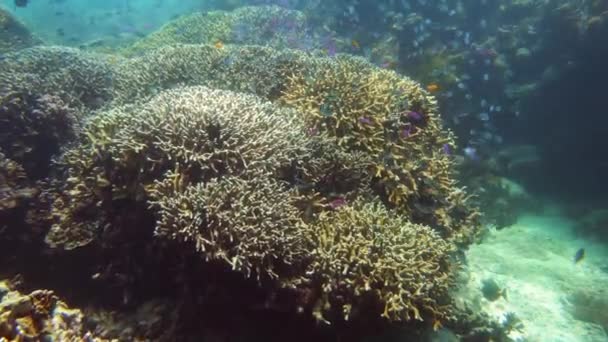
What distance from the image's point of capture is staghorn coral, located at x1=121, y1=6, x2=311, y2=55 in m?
13.7

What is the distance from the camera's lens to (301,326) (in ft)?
13.0

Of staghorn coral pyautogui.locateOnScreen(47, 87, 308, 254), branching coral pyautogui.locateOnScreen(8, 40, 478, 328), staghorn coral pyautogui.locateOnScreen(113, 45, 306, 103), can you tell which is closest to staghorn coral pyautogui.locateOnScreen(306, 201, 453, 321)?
branching coral pyautogui.locateOnScreen(8, 40, 478, 328)

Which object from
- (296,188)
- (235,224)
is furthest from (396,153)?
(235,224)

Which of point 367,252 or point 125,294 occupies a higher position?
point 367,252

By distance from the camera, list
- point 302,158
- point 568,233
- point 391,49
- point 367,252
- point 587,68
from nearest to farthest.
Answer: point 367,252, point 302,158, point 568,233, point 587,68, point 391,49

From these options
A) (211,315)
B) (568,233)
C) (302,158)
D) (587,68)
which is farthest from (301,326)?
(587,68)

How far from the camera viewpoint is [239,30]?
1387 centimetres

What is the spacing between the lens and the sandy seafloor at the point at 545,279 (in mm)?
7156

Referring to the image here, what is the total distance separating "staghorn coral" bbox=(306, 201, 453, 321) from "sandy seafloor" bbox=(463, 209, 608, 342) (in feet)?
8.74

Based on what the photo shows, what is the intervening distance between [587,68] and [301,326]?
13.2 m

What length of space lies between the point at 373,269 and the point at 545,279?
6.36 m

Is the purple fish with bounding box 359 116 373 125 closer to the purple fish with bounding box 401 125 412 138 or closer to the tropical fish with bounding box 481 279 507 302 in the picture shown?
the purple fish with bounding box 401 125 412 138

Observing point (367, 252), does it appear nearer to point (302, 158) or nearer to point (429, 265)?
point (429, 265)

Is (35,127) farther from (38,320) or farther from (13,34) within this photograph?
(13,34)
